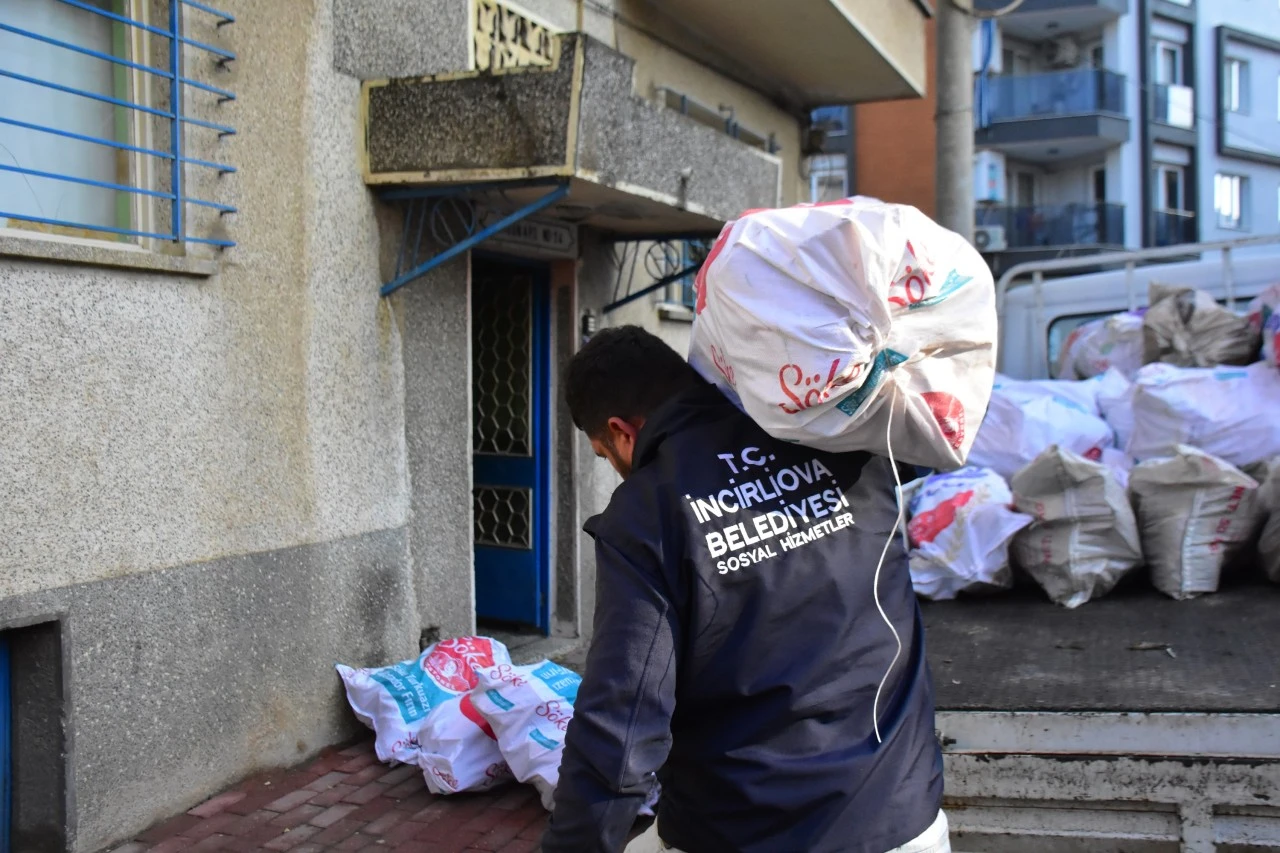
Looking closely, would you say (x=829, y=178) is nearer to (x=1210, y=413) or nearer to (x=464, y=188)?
(x=1210, y=413)

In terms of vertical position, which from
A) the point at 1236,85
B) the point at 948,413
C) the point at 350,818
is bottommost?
the point at 350,818

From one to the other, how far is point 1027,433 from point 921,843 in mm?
4025

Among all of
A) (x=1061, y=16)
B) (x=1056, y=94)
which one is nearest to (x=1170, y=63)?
(x=1061, y=16)

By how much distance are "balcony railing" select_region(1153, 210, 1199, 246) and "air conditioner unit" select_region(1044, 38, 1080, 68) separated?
4287 millimetres

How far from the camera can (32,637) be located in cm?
362

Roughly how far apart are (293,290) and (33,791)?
1.94 meters

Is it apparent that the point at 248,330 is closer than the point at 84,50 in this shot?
No

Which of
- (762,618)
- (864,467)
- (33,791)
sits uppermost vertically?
(864,467)

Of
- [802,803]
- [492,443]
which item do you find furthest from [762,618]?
[492,443]

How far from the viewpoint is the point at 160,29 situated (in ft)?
13.3

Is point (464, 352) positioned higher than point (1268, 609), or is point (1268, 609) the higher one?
point (464, 352)

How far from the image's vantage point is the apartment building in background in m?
27.7

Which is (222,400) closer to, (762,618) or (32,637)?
(32,637)

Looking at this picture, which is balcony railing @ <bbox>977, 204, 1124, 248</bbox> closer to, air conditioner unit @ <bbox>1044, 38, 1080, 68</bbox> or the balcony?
air conditioner unit @ <bbox>1044, 38, 1080, 68</bbox>
